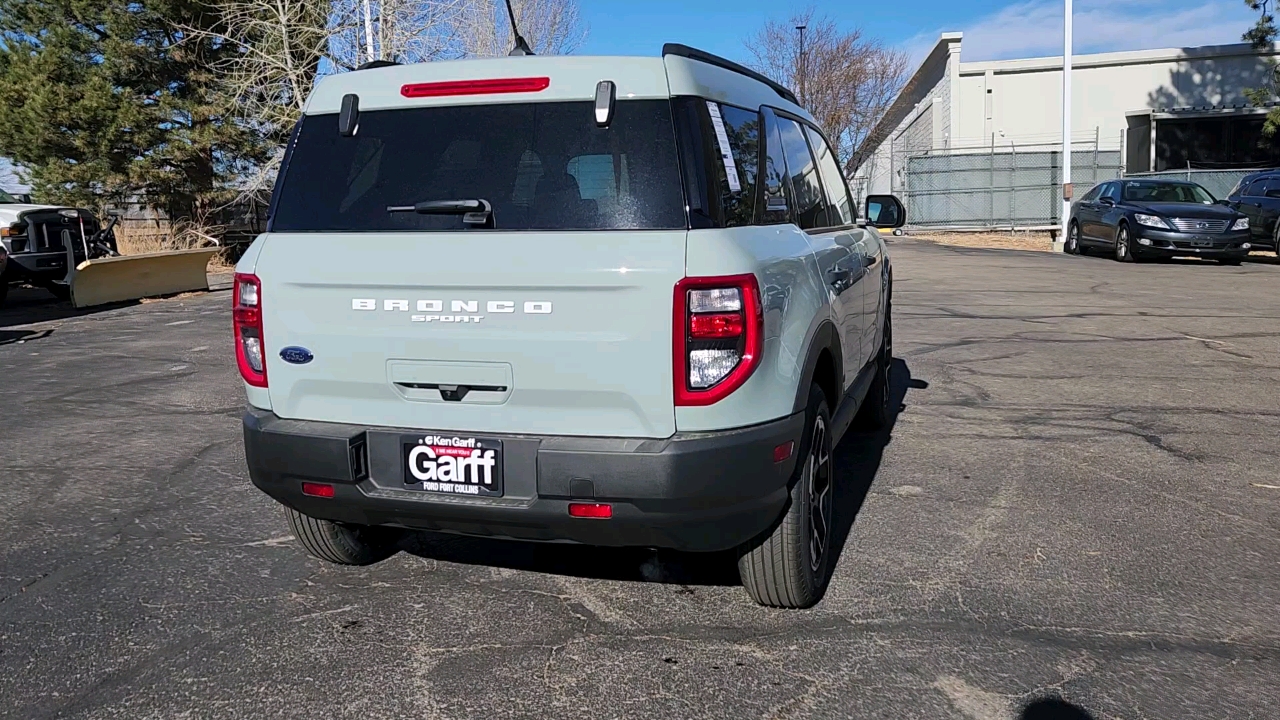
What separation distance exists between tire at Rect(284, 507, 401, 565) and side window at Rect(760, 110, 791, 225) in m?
1.94

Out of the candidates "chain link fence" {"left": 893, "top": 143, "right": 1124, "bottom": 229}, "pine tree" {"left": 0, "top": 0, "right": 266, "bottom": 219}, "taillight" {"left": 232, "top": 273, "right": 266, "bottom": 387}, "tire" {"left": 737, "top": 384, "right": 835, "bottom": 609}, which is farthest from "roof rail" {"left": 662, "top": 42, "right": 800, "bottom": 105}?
"chain link fence" {"left": 893, "top": 143, "right": 1124, "bottom": 229}

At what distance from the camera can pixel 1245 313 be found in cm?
1122

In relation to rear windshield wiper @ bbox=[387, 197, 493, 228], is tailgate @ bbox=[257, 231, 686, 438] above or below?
below

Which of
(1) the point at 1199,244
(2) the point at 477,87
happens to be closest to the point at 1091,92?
(1) the point at 1199,244

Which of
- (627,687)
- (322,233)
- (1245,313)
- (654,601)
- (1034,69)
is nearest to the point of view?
(627,687)

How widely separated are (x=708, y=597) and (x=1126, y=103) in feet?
119

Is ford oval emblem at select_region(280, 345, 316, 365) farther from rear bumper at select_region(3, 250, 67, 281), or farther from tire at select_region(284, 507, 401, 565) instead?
rear bumper at select_region(3, 250, 67, 281)

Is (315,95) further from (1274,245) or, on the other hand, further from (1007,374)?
(1274,245)

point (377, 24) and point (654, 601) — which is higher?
point (377, 24)

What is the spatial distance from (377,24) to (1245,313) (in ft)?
52.1

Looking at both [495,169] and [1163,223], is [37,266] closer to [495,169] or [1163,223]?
[495,169]

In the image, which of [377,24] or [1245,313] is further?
[377,24]

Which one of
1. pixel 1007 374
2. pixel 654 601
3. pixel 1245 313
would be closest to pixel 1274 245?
pixel 1245 313

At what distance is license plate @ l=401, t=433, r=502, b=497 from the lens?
3.13m
